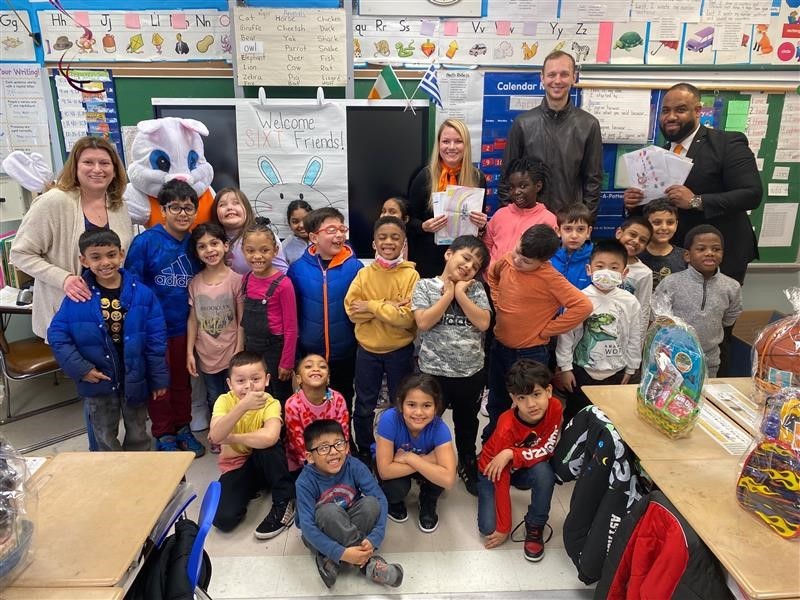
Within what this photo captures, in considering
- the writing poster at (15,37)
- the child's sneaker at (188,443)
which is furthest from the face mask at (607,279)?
the writing poster at (15,37)

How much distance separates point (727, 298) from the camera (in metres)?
2.50

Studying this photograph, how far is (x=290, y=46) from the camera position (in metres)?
3.38

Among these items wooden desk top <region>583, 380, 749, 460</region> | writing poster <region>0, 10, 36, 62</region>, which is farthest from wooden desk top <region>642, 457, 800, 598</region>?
writing poster <region>0, 10, 36, 62</region>

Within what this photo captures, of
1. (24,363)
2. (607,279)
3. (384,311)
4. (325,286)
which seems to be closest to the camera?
(384,311)

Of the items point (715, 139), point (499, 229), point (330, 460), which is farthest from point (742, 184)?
point (330, 460)

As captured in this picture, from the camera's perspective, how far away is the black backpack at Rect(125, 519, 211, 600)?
1.36m

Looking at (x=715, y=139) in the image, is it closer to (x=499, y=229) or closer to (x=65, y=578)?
(x=499, y=229)

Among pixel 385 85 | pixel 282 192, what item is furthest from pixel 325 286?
pixel 385 85

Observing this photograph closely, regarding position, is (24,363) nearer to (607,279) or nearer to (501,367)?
(501,367)

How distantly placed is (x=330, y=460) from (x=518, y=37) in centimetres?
298

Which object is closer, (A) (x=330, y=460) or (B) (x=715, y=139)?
(A) (x=330, y=460)

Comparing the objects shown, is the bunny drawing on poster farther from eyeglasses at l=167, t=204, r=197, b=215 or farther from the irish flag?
eyeglasses at l=167, t=204, r=197, b=215

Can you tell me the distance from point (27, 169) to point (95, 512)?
7.48 feet

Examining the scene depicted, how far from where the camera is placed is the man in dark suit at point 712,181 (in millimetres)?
2879
